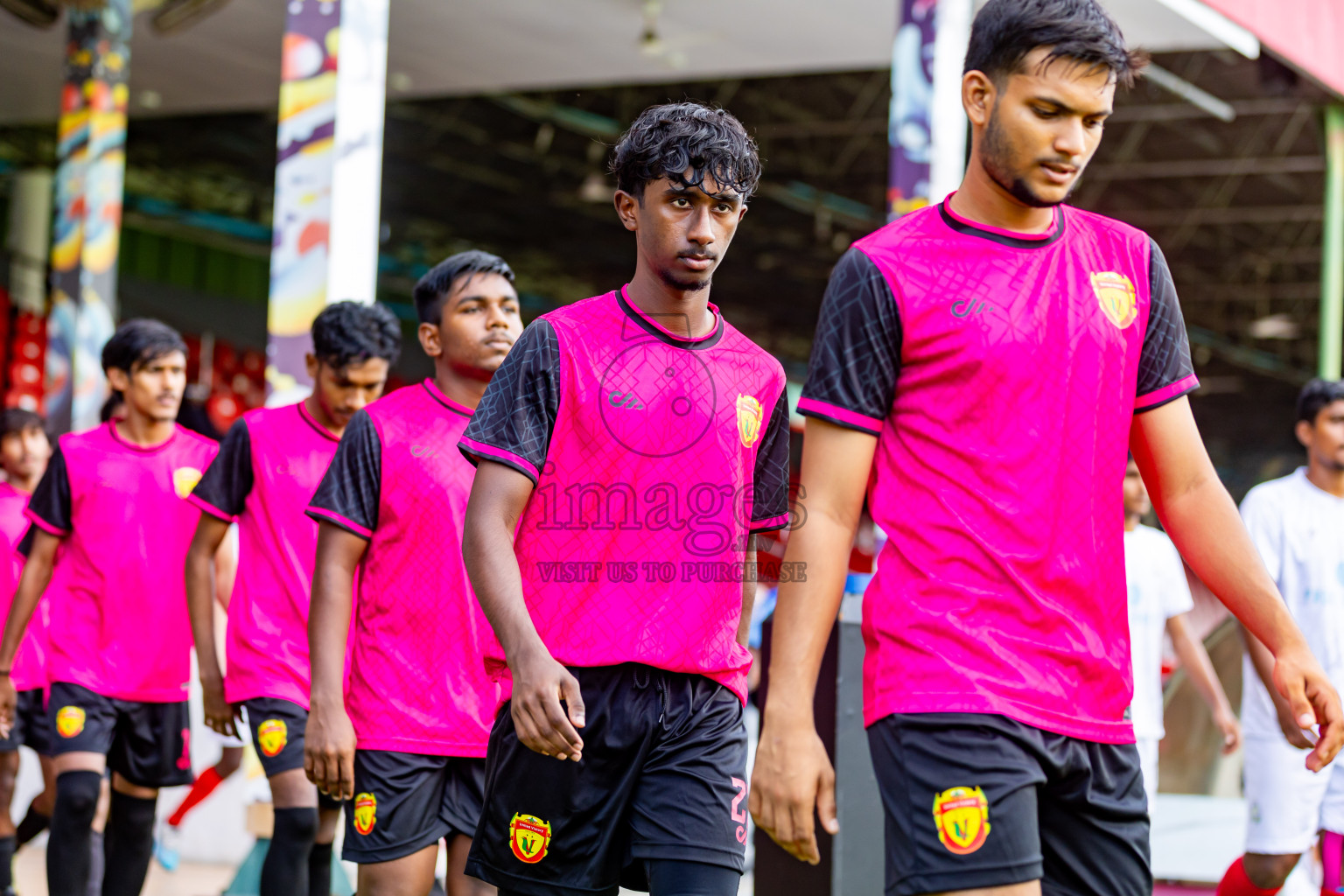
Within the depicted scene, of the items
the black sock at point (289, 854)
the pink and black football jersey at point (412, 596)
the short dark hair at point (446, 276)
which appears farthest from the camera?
the black sock at point (289, 854)

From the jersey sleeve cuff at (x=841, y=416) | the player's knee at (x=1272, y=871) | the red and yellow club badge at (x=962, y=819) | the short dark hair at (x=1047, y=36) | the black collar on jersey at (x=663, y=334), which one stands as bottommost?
the player's knee at (x=1272, y=871)

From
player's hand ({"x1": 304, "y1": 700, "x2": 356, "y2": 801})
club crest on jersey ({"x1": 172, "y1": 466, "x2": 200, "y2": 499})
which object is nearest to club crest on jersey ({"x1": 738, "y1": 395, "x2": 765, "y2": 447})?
player's hand ({"x1": 304, "y1": 700, "x2": 356, "y2": 801})

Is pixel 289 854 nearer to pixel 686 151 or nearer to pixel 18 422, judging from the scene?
pixel 686 151

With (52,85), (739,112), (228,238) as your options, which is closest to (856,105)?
(739,112)

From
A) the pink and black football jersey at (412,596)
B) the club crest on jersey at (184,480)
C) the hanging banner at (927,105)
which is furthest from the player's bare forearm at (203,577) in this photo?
the hanging banner at (927,105)

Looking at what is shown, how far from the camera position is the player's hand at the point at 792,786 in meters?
2.10

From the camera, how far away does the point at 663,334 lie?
3002 millimetres

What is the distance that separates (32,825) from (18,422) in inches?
74.2

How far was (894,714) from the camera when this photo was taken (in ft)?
7.59

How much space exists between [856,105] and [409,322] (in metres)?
14.0

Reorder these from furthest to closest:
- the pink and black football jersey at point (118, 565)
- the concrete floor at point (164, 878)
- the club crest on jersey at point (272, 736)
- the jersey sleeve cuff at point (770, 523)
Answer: the concrete floor at point (164, 878) → the pink and black football jersey at point (118, 565) → the club crest on jersey at point (272, 736) → the jersey sleeve cuff at point (770, 523)

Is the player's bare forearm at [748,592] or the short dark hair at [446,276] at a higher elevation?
the short dark hair at [446,276]

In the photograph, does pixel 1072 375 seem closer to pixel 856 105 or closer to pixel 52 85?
pixel 52 85

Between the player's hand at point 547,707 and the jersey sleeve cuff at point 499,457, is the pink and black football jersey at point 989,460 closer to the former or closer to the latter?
the player's hand at point 547,707
